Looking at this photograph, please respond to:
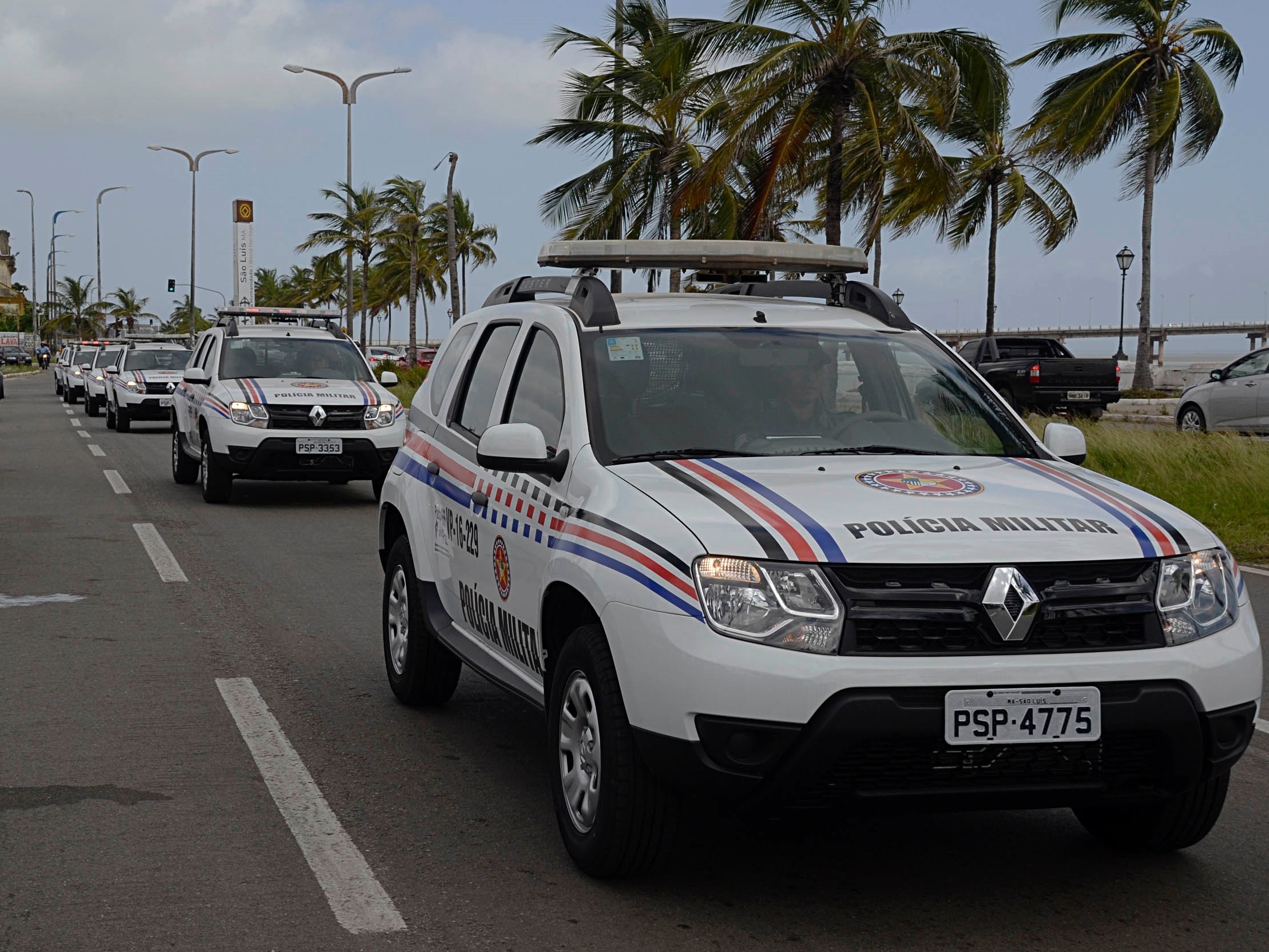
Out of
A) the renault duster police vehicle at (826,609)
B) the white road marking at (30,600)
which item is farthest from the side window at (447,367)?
the white road marking at (30,600)

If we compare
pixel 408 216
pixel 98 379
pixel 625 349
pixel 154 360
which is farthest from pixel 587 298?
pixel 408 216

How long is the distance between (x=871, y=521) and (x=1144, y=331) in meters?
41.6

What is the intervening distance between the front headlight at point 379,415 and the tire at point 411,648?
27.2ft

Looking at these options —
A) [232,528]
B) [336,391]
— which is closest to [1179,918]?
[232,528]

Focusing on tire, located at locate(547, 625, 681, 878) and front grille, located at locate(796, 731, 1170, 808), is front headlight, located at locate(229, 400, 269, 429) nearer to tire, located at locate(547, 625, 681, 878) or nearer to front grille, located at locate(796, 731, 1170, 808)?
tire, located at locate(547, 625, 681, 878)

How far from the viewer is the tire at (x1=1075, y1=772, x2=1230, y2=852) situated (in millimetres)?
4539

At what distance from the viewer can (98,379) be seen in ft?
111

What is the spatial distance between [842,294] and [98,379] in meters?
30.3

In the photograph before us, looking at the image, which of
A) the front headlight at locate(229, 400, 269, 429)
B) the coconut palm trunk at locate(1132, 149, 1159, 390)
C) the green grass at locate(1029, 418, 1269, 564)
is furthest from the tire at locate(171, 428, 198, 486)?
the coconut palm trunk at locate(1132, 149, 1159, 390)

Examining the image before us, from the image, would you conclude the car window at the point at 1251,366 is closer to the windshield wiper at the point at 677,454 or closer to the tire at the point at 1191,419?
the tire at the point at 1191,419

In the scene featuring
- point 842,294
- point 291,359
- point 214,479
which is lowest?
point 214,479

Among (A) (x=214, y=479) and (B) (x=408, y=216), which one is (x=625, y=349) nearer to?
(A) (x=214, y=479)

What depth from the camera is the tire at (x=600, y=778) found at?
4203 mm

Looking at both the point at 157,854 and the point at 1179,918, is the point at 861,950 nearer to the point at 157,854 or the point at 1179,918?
the point at 1179,918
